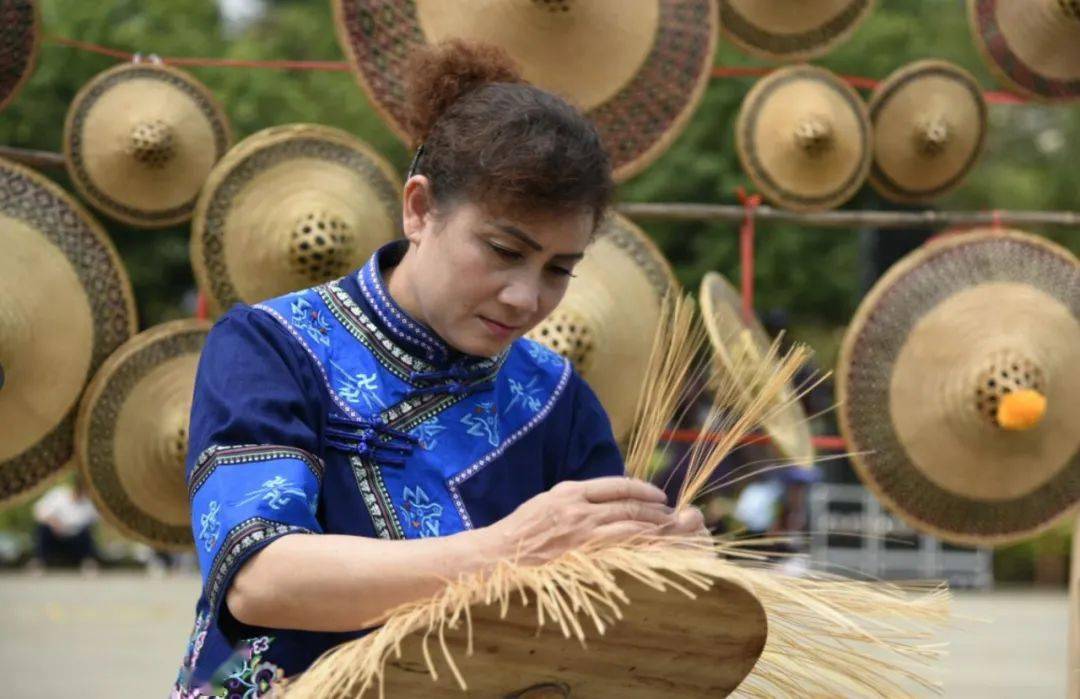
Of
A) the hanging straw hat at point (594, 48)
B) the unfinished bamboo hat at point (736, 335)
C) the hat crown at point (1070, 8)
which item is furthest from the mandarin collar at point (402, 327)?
the hat crown at point (1070, 8)

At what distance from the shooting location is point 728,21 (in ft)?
16.2

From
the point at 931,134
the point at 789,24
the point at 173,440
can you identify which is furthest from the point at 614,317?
the point at 931,134

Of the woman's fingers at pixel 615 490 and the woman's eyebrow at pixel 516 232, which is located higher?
the woman's eyebrow at pixel 516 232

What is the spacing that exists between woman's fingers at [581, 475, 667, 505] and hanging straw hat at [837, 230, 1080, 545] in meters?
3.48

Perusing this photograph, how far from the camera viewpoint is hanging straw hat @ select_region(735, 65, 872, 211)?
17.7 feet

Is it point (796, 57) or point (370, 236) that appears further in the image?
point (796, 57)

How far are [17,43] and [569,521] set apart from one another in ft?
10.1

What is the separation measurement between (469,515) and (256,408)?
309mm

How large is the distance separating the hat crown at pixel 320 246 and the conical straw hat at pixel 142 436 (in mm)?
459

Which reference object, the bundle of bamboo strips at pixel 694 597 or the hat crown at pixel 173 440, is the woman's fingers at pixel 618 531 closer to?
the bundle of bamboo strips at pixel 694 597

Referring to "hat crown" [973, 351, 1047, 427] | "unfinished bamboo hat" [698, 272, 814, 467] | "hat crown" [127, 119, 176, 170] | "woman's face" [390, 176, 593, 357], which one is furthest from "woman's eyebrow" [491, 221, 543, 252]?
"hat crown" [973, 351, 1047, 427]

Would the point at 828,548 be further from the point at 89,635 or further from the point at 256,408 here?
the point at 256,408

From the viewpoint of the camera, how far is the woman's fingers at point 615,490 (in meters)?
1.53

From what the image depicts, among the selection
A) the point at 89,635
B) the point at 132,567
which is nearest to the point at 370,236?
the point at 89,635
